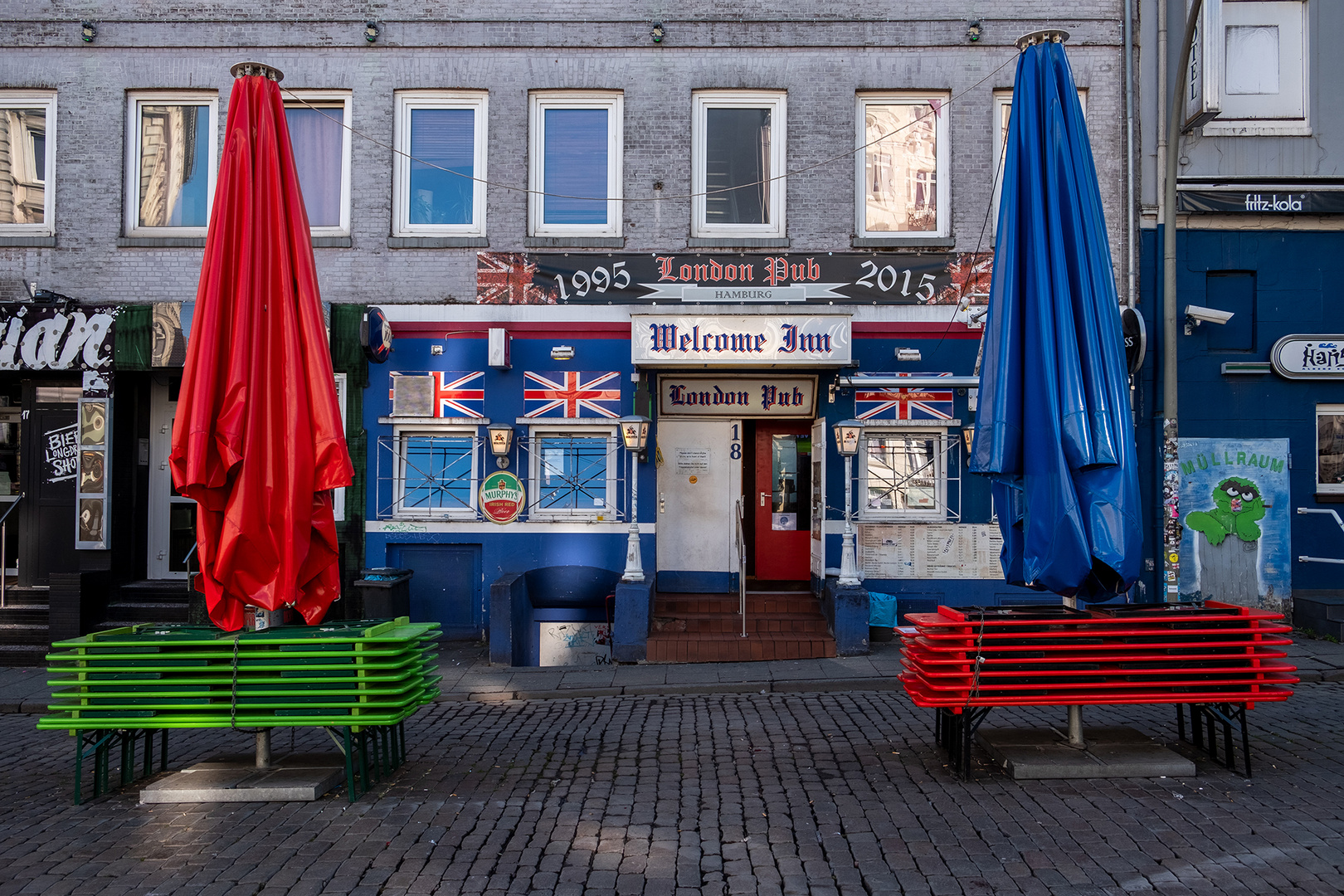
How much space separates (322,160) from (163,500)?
183 inches

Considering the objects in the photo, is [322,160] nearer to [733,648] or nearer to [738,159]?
[738,159]

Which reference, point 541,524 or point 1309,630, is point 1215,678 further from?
point 541,524

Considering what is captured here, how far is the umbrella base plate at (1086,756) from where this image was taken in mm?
5492

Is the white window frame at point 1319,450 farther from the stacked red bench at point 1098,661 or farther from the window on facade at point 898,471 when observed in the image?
the stacked red bench at point 1098,661

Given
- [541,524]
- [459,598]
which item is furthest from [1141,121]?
[459,598]

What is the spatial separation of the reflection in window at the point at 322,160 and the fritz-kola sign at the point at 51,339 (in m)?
2.69

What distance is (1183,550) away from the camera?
1082 cm

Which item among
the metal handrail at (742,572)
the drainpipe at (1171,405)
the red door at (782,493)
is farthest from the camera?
the red door at (782,493)

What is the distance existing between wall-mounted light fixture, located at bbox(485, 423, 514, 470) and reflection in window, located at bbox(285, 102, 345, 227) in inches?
130

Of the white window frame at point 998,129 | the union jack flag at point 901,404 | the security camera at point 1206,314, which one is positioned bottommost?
the union jack flag at point 901,404

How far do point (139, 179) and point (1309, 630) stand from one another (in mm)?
14745

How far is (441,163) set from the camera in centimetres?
1115

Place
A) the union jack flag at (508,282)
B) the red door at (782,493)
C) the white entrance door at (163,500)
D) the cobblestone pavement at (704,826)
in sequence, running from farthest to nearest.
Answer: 1. the red door at (782,493)
2. the white entrance door at (163,500)
3. the union jack flag at (508,282)
4. the cobblestone pavement at (704,826)

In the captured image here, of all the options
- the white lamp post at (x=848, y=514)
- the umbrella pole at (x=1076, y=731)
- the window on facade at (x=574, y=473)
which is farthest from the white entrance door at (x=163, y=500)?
the umbrella pole at (x=1076, y=731)
